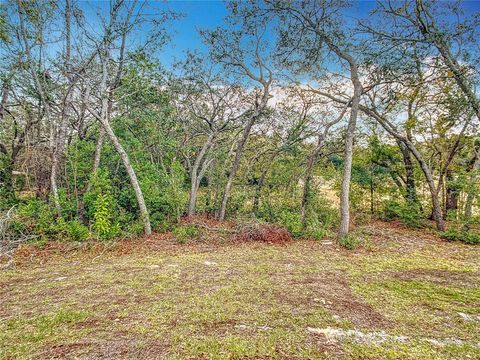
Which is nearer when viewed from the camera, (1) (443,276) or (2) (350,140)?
(1) (443,276)

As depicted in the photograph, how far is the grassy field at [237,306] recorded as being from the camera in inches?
81.1

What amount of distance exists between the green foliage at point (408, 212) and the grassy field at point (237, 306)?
362 centimetres

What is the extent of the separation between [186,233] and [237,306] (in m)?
4.00

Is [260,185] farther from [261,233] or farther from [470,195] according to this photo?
[470,195]

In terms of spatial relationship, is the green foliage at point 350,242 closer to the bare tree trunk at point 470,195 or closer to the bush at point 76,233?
the bare tree trunk at point 470,195

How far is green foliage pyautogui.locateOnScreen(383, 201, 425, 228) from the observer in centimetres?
855

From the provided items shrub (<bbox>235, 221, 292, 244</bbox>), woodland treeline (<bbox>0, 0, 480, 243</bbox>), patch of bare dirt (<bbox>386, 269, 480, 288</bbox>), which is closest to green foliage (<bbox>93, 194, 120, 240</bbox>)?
woodland treeline (<bbox>0, 0, 480, 243</bbox>)

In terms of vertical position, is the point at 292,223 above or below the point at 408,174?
below

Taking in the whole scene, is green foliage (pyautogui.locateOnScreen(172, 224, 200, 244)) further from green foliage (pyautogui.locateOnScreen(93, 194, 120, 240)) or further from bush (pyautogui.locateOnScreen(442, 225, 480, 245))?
bush (pyautogui.locateOnScreen(442, 225, 480, 245))

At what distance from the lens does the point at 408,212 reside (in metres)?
8.69

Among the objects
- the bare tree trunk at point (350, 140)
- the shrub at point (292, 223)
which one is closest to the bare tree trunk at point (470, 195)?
the bare tree trunk at point (350, 140)

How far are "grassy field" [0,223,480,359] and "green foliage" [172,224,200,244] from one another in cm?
111

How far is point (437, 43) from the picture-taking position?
5.48 meters

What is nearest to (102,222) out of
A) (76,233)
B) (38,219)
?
(76,233)
